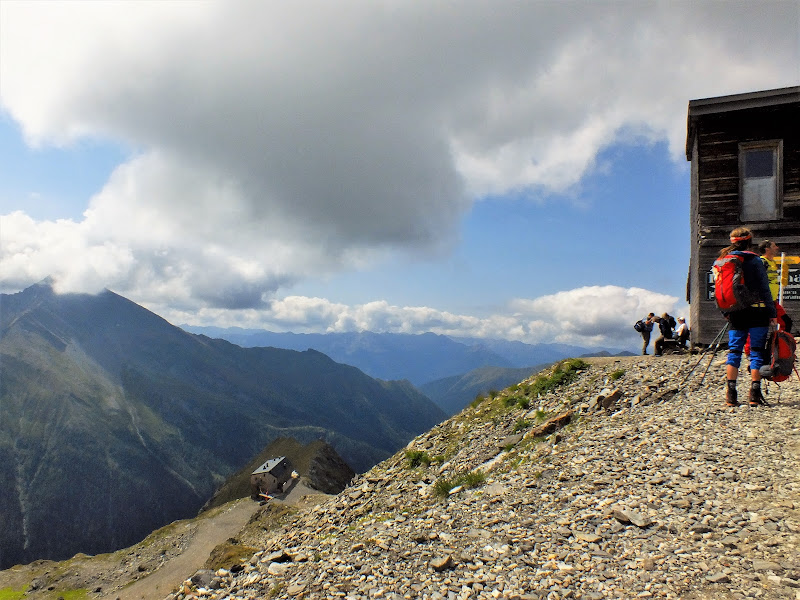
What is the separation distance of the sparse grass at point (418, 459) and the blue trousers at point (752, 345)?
9.48 metres

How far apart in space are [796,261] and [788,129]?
555cm

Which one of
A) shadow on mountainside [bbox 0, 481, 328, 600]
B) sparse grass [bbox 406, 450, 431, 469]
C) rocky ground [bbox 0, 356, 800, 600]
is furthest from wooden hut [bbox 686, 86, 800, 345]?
shadow on mountainside [bbox 0, 481, 328, 600]

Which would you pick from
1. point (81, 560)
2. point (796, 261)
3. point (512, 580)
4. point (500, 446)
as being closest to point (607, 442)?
point (500, 446)

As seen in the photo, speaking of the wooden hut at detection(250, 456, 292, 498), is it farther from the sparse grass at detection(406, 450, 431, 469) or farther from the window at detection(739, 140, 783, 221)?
the window at detection(739, 140, 783, 221)

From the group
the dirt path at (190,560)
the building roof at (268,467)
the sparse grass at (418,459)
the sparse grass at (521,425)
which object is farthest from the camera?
the building roof at (268,467)

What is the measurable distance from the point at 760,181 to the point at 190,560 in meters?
61.3

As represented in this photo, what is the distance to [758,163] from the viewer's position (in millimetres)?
19016

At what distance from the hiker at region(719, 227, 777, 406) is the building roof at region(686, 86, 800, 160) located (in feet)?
41.1

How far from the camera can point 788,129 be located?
18.6 m

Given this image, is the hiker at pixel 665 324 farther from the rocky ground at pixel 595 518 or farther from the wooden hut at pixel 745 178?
the rocky ground at pixel 595 518

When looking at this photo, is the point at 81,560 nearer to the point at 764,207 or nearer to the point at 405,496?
the point at 405,496

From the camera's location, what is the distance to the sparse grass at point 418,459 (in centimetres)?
1565

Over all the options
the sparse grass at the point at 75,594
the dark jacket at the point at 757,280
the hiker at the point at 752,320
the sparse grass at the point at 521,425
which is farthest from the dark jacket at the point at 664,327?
the sparse grass at the point at 75,594

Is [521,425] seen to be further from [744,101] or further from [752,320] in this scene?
[744,101]
